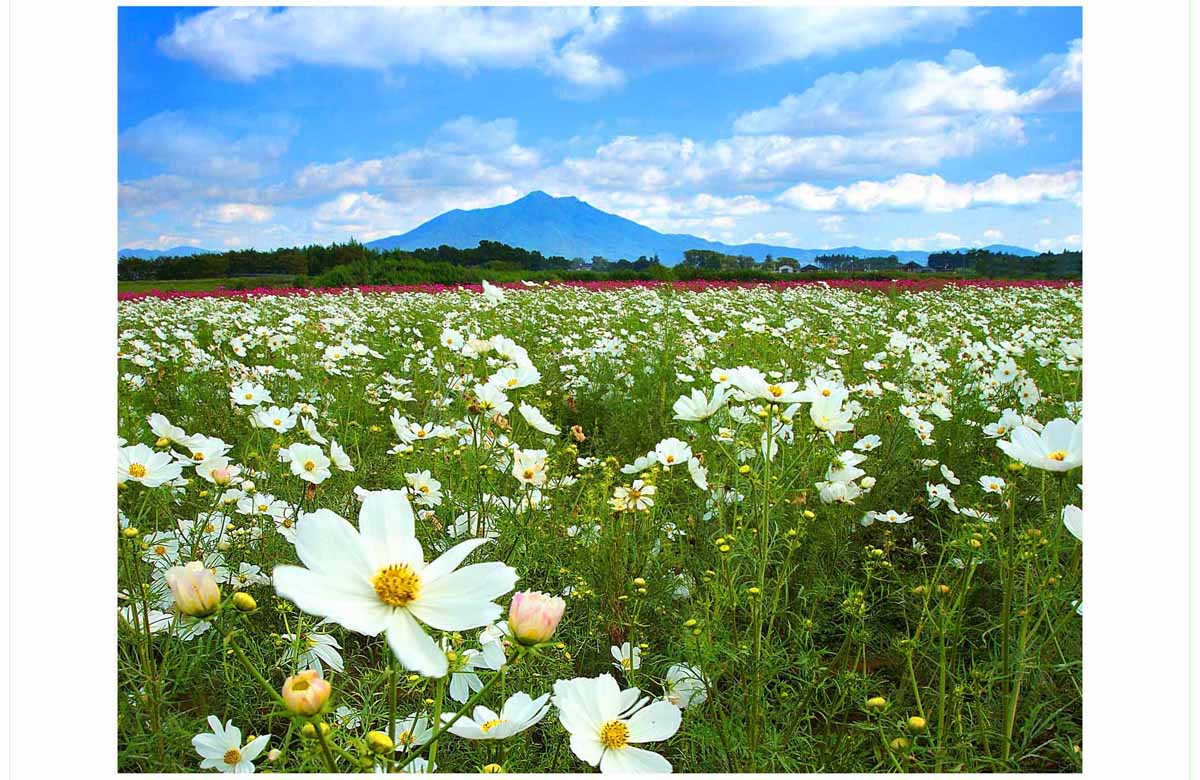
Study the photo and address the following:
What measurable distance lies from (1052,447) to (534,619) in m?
0.69

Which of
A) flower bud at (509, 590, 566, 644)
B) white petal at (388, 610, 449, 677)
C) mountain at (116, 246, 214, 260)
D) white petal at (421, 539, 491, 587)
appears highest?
mountain at (116, 246, 214, 260)

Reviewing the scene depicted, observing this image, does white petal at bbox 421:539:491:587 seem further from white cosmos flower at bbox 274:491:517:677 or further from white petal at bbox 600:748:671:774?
white petal at bbox 600:748:671:774

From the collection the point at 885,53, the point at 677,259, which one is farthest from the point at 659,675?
the point at 677,259

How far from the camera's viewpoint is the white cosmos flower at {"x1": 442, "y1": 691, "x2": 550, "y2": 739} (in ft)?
2.10

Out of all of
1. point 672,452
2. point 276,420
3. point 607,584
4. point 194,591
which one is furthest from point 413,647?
point 276,420

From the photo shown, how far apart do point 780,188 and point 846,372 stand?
4.54 ft

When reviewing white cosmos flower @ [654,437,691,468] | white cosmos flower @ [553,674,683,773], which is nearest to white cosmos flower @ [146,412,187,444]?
white cosmos flower @ [553,674,683,773]

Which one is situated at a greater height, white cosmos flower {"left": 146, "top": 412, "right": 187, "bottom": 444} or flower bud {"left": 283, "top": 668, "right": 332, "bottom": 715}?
white cosmos flower {"left": 146, "top": 412, "right": 187, "bottom": 444}

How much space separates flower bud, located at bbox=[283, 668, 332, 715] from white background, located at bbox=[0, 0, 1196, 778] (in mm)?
561

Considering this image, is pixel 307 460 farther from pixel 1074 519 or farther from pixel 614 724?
pixel 1074 519

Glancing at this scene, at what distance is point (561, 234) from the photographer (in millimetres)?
2539

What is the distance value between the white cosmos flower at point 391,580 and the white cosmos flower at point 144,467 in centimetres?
51

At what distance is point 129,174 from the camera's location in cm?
122
